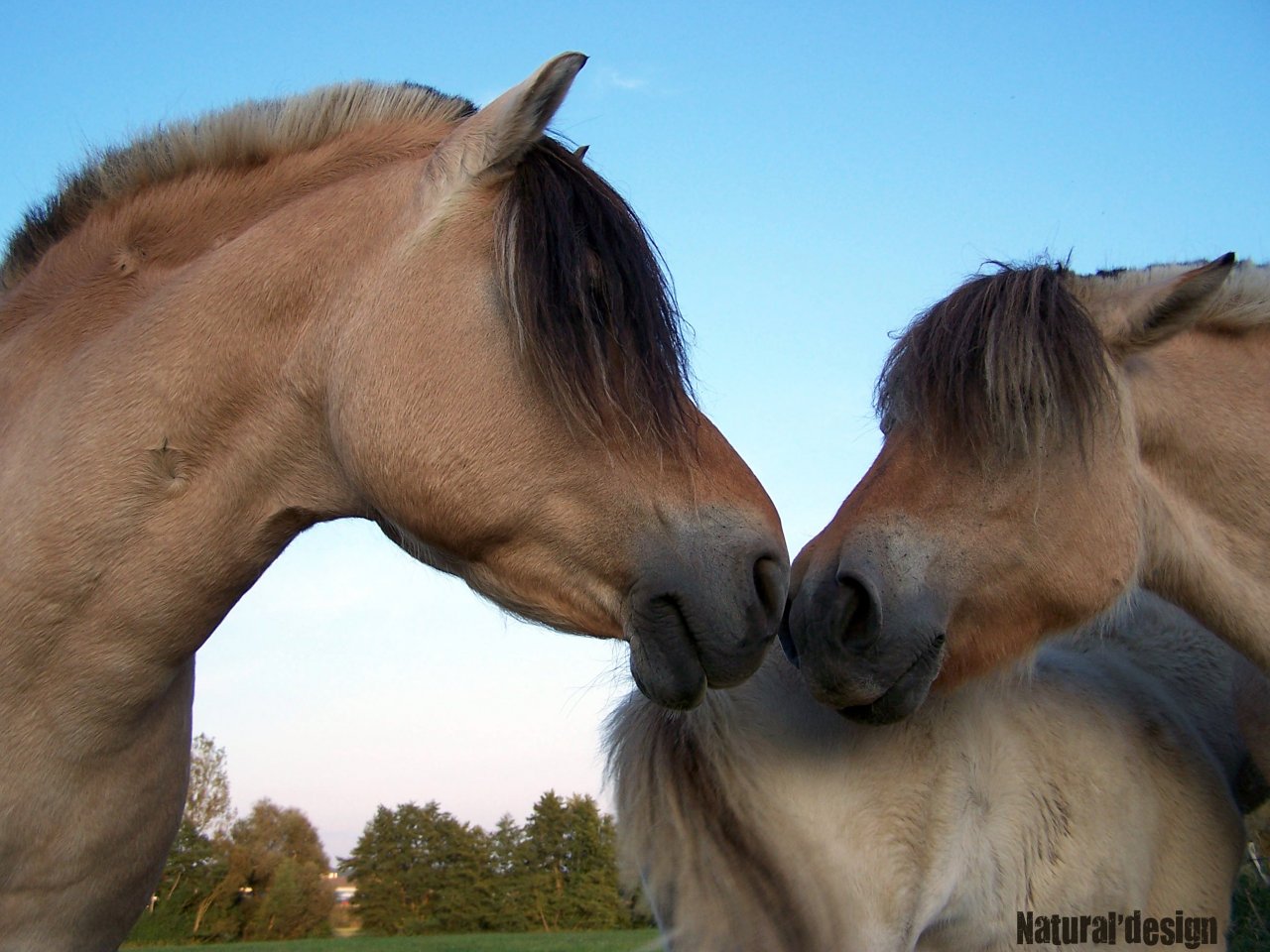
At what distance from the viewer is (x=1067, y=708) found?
338 centimetres

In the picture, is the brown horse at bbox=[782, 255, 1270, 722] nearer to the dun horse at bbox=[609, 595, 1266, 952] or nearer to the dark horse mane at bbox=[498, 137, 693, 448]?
the dun horse at bbox=[609, 595, 1266, 952]

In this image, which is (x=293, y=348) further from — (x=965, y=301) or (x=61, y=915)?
(x=965, y=301)

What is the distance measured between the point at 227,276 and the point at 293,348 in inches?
12.3

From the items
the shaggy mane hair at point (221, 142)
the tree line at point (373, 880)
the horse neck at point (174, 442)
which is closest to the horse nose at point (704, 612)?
the horse neck at point (174, 442)

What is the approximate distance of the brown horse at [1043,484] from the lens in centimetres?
311

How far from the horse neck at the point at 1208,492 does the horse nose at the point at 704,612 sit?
1.77m

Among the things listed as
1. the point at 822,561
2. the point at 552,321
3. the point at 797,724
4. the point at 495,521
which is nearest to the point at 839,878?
the point at 797,724

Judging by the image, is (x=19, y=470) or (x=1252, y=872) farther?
(x=1252, y=872)

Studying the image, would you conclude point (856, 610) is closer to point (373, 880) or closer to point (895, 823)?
point (895, 823)

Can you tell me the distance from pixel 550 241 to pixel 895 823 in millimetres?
1894

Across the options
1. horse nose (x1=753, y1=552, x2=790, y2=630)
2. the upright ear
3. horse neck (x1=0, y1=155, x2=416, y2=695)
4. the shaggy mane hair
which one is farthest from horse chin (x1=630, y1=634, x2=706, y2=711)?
the upright ear

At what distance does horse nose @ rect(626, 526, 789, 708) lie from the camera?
249 cm

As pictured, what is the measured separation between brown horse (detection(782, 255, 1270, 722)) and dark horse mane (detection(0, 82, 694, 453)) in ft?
2.92

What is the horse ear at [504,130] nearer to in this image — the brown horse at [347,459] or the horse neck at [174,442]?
the brown horse at [347,459]
